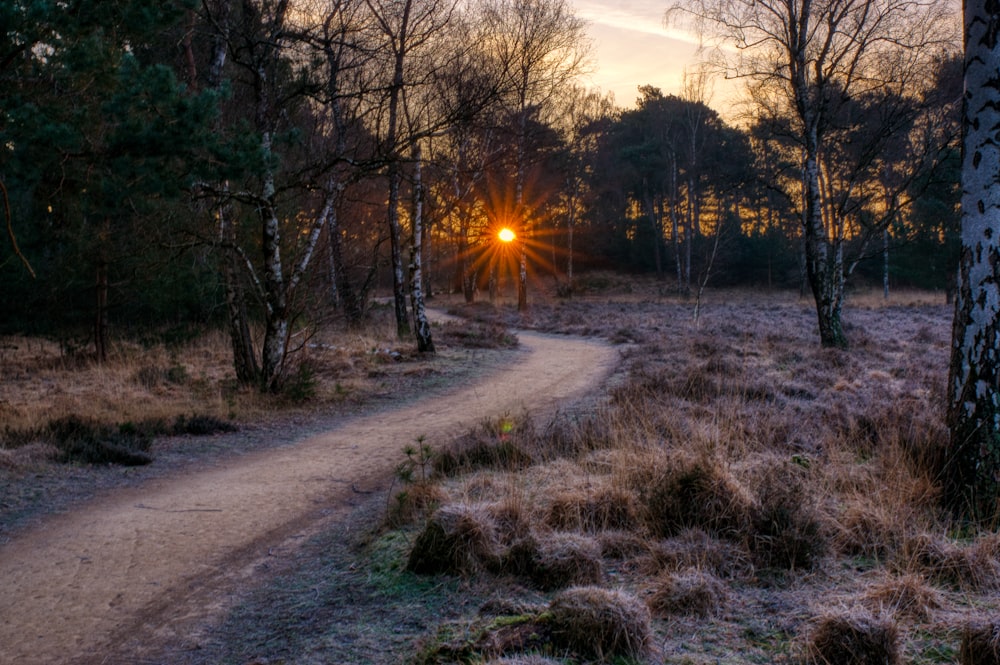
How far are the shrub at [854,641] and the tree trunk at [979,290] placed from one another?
7.09 ft

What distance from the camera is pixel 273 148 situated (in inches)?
459

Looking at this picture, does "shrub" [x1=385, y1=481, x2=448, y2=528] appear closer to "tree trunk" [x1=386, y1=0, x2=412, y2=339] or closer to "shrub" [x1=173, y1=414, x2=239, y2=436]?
"shrub" [x1=173, y1=414, x2=239, y2=436]

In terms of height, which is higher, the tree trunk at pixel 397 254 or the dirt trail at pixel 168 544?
the tree trunk at pixel 397 254

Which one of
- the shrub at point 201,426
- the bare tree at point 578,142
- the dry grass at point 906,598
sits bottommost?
the shrub at point 201,426

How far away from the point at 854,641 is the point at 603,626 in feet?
3.42

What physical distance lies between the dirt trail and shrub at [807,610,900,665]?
327 centimetres

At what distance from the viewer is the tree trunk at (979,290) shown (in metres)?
4.71

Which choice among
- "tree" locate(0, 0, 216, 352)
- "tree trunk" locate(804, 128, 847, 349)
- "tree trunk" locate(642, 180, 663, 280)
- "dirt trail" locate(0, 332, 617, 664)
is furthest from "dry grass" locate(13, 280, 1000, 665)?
"tree trunk" locate(642, 180, 663, 280)

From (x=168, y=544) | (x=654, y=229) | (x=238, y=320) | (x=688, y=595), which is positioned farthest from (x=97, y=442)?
(x=654, y=229)

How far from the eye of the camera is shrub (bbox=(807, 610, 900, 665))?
2.93 metres

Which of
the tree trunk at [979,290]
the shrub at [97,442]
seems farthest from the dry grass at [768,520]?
the shrub at [97,442]

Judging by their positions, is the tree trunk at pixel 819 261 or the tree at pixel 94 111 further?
the tree trunk at pixel 819 261

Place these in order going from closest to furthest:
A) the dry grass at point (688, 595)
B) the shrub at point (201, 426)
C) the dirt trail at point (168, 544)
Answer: the dry grass at point (688, 595) → the dirt trail at point (168, 544) → the shrub at point (201, 426)

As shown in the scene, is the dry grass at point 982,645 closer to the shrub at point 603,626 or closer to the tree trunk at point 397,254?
the shrub at point 603,626
